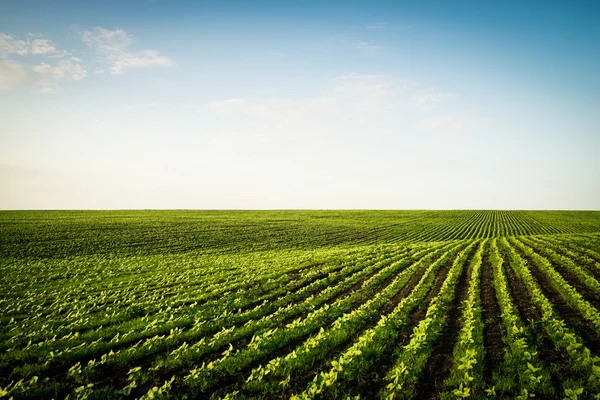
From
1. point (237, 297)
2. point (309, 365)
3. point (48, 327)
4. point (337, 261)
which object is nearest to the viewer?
point (309, 365)

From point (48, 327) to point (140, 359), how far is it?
568cm

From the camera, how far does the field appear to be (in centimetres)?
691

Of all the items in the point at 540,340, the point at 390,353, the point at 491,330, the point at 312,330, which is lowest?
the point at 312,330

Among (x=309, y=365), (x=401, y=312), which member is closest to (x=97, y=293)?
(x=309, y=365)

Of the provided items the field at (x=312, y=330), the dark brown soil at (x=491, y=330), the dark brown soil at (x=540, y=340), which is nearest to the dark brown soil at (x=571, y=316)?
the field at (x=312, y=330)

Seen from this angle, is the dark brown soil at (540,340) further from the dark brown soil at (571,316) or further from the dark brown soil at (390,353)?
the dark brown soil at (390,353)

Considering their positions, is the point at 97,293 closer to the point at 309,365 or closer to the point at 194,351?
the point at 194,351

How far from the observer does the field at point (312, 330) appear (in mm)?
6910

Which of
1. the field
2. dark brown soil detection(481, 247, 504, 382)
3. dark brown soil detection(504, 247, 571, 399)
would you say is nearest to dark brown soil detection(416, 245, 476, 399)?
the field

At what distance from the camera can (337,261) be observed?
23875mm

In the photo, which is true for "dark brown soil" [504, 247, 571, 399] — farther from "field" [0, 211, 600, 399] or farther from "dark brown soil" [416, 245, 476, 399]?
"dark brown soil" [416, 245, 476, 399]

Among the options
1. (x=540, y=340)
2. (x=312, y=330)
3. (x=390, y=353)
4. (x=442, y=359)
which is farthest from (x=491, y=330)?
(x=312, y=330)

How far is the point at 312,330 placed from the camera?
34.3 feet

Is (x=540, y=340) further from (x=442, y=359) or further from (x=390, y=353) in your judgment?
(x=390, y=353)
